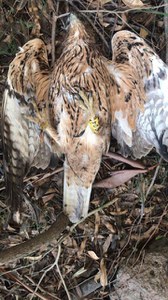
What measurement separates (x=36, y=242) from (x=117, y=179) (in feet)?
1.92

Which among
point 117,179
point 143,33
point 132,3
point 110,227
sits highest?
point 132,3

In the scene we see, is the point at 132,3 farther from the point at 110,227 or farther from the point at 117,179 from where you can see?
the point at 110,227

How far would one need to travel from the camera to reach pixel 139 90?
2.72 meters

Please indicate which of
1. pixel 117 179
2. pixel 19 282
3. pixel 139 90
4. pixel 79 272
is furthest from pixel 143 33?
pixel 19 282

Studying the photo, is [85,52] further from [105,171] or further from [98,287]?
[98,287]

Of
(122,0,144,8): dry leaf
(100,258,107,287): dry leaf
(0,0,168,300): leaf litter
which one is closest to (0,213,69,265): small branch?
(0,0,168,300): leaf litter

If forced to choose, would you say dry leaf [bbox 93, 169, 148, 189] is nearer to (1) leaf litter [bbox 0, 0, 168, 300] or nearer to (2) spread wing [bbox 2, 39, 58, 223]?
(1) leaf litter [bbox 0, 0, 168, 300]

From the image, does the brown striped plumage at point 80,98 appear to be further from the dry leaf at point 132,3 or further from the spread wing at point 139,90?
the dry leaf at point 132,3

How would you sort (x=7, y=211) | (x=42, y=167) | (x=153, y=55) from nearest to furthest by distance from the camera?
(x=153, y=55) → (x=42, y=167) → (x=7, y=211)

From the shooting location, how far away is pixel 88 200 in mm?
2906

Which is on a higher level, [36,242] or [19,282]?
[36,242]

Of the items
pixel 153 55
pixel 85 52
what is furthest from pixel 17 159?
pixel 153 55

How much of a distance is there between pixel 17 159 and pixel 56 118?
11.6 inches

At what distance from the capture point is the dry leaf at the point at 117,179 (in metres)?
3.13
